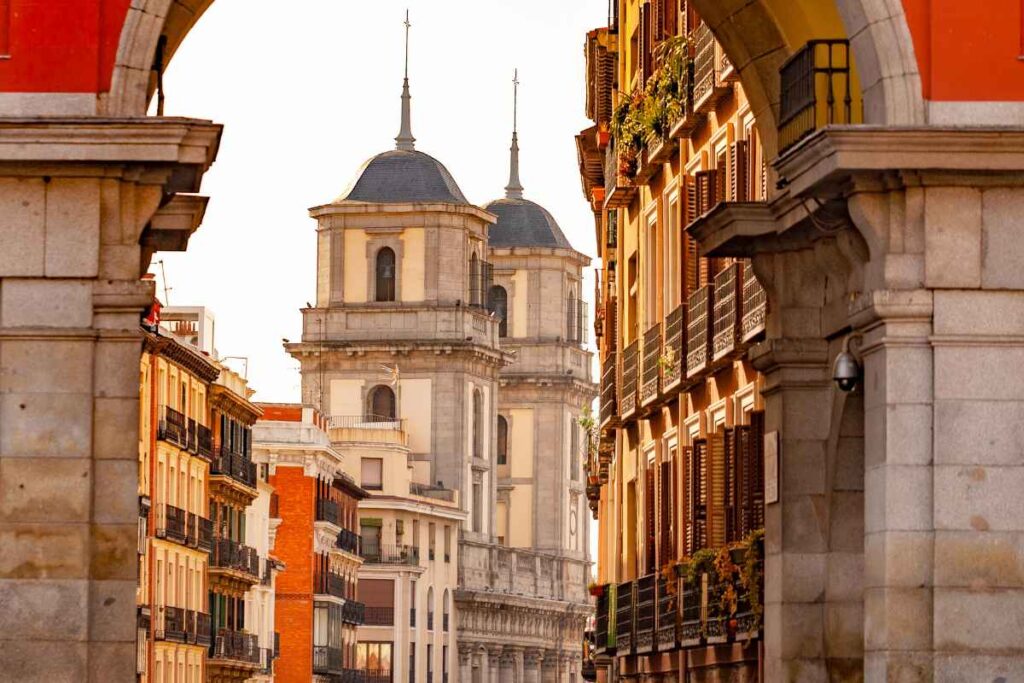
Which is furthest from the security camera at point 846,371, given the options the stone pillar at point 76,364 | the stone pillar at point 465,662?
the stone pillar at point 465,662

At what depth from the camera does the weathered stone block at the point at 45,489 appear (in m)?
24.7

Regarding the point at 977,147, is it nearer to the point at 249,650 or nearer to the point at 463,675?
the point at 249,650

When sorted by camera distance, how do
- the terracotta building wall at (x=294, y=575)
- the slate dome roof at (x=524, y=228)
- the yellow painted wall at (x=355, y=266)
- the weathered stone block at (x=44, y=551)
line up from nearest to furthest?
the weathered stone block at (x=44, y=551)
the terracotta building wall at (x=294, y=575)
the yellow painted wall at (x=355, y=266)
the slate dome roof at (x=524, y=228)

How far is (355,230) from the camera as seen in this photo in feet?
534

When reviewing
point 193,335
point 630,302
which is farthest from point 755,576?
point 193,335

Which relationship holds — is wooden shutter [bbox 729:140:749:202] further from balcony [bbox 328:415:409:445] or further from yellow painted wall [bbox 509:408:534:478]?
yellow painted wall [bbox 509:408:534:478]

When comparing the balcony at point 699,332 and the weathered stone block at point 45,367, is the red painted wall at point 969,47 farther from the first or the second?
the balcony at point 699,332

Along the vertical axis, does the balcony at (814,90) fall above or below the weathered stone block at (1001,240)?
above

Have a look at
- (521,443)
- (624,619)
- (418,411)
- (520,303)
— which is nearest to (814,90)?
(624,619)

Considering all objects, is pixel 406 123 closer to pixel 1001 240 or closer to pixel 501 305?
pixel 501 305

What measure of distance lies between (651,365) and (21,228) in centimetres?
2193

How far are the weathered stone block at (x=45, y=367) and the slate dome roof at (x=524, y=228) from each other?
537 ft

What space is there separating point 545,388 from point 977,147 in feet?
526

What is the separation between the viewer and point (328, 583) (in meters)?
124
